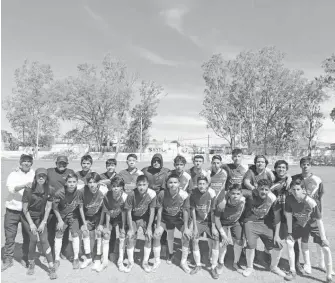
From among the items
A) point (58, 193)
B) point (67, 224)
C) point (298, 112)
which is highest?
point (298, 112)

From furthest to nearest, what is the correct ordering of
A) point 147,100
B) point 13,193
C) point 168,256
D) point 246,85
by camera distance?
point 147,100
point 246,85
point 168,256
point 13,193

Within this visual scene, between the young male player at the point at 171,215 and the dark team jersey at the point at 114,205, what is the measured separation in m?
0.65

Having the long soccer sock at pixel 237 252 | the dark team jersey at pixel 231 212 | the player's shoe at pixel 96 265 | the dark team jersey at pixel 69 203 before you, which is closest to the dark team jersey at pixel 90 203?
the dark team jersey at pixel 69 203

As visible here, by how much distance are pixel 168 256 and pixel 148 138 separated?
37.7 meters

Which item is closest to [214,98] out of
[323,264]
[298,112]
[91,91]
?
[298,112]

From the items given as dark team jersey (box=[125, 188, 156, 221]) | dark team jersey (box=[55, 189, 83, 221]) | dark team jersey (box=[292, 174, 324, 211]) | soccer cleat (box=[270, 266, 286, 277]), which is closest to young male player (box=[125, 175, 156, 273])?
dark team jersey (box=[125, 188, 156, 221])

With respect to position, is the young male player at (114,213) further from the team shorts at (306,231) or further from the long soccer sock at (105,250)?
the team shorts at (306,231)

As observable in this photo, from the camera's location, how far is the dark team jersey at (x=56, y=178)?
479 cm

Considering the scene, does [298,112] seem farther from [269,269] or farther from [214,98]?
[269,269]

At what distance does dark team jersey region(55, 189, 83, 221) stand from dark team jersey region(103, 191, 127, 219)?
0.44 meters

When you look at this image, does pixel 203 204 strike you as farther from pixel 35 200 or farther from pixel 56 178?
pixel 35 200

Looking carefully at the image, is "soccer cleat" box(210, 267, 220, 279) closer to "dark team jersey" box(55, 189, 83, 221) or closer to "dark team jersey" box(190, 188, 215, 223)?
"dark team jersey" box(190, 188, 215, 223)

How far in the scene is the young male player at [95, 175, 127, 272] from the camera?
4.61m

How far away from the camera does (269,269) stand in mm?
4477
